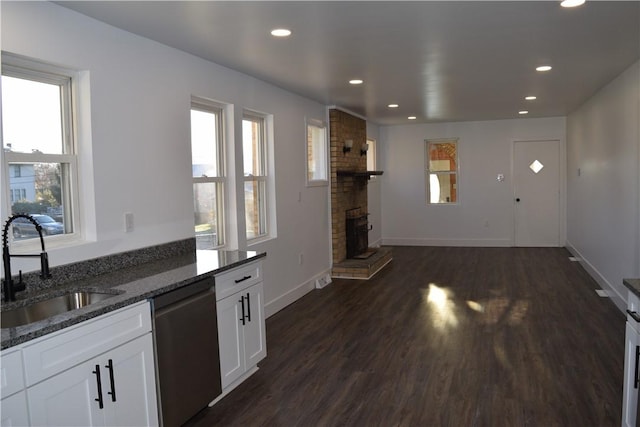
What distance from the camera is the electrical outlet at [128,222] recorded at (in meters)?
3.26

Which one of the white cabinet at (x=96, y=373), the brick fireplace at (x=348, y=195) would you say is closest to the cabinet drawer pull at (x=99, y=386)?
the white cabinet at (x=96, y=373)

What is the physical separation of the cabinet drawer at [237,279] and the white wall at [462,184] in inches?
269

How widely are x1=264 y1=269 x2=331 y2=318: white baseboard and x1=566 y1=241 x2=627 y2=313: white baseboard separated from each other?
3236 millimetres

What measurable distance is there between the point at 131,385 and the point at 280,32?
2308 mm

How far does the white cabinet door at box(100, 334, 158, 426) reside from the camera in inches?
90.4

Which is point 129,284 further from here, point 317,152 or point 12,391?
point 317,152

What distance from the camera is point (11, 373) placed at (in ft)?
6.05

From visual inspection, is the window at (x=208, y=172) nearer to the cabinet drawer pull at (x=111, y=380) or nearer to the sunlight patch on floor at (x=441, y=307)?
the cabinet drawer pull at (x=111, y=380)

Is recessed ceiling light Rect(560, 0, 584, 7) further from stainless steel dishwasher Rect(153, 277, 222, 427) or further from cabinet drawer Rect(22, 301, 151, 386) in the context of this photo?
cabinet drawer Rect(22, 301, 151, 386)

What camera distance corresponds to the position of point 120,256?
3.20m

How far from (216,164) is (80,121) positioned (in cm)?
162

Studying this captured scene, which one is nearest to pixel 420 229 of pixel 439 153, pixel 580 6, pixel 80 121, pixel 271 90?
pixel 439 153

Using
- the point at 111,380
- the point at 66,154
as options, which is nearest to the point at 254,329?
the point at 111,380

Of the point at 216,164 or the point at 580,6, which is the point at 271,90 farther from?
the point at 580,6
